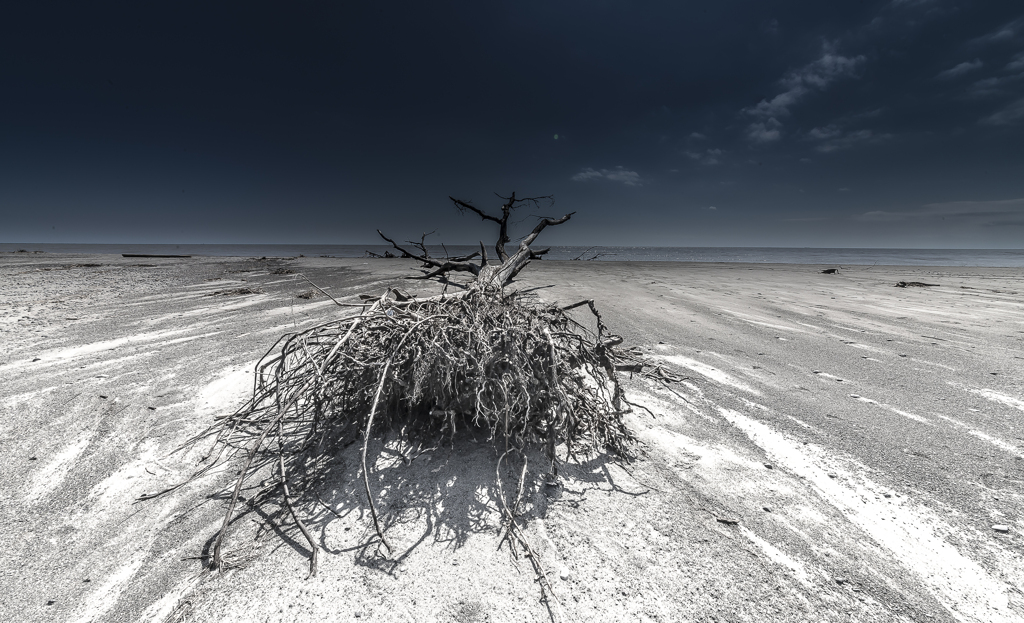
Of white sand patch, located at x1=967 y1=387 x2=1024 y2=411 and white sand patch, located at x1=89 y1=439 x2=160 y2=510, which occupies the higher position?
white sand patch, located at x1=967 y1=387 x2=1024 y2=411

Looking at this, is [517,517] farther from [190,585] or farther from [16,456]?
[16,456]

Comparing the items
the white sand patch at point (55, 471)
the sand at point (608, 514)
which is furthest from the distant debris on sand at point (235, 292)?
the white sand patch at point (55, 471)

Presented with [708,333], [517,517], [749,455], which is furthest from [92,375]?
[708,333]

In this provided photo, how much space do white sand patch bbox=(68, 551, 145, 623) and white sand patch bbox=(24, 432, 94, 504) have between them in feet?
3.30

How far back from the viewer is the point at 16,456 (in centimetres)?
238

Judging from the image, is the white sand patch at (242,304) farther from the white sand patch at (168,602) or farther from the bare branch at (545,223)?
the white sand patch at (168,602)

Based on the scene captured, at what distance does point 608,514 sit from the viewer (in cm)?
190

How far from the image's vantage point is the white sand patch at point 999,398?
3.04 meters

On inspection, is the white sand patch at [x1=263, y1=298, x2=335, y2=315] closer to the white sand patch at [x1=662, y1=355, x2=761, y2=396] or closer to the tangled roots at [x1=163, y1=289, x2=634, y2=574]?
the tangled roots at [x1=163, y1=289, x2=634, y2=574]

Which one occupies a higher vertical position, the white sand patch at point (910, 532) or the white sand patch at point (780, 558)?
the white sand patch at point (910, 532)

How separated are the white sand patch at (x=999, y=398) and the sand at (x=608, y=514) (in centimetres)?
3

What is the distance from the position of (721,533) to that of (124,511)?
304cm

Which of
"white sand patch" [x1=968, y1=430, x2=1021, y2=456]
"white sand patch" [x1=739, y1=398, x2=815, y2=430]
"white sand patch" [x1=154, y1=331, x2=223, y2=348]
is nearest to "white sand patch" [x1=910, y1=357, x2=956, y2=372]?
"white sand patch" [x1=968, y1=430, x2=1021, y2=456]

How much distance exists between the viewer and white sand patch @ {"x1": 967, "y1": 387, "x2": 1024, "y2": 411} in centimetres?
304
